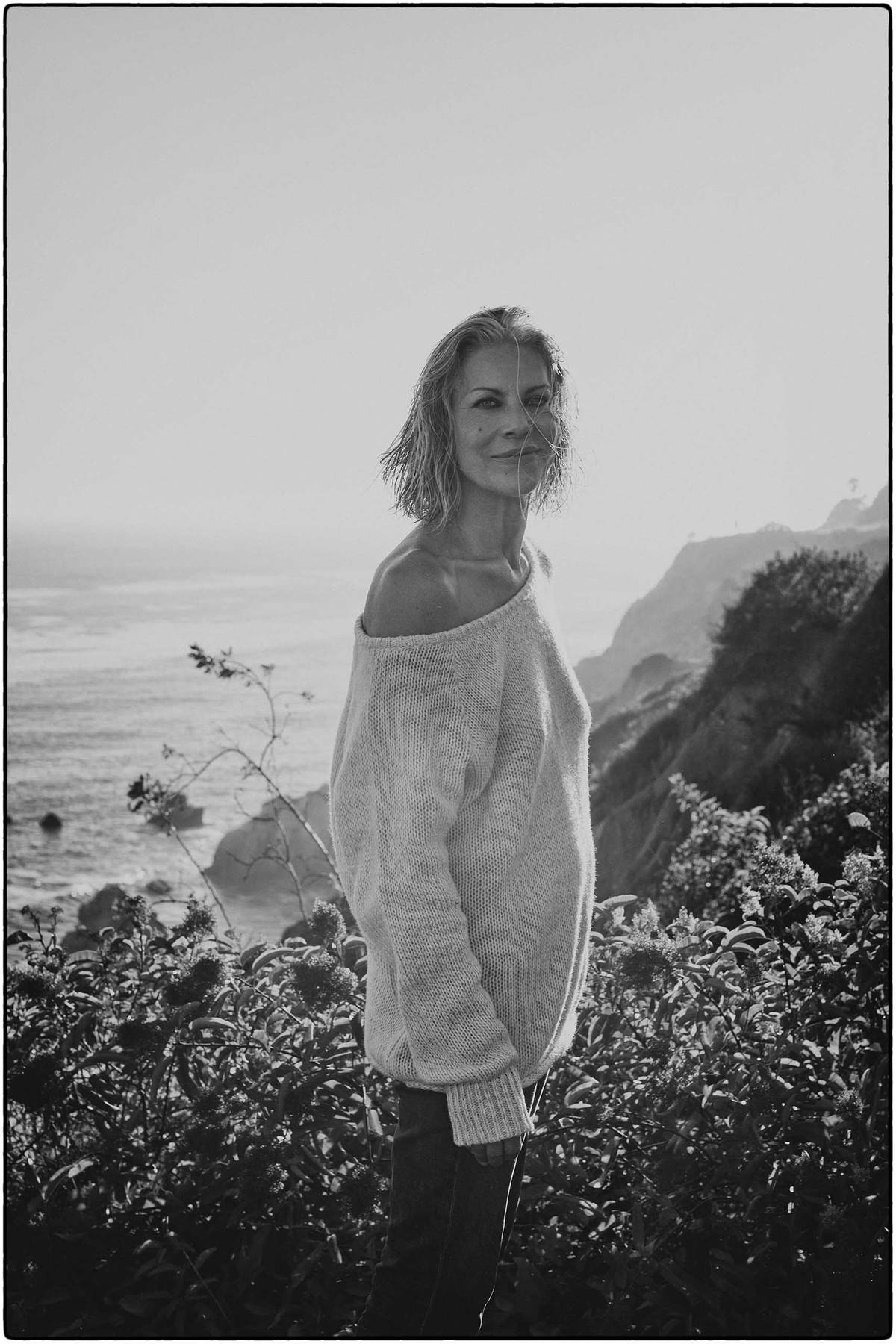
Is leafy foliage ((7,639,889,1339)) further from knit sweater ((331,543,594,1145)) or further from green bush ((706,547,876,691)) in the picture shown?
green bush ((706,547,876,691))

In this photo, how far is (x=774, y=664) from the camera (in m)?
8.87

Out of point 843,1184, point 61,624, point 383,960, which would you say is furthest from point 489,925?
point 61,624

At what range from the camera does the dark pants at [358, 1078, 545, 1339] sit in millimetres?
1443

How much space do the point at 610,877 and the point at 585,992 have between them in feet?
23.6

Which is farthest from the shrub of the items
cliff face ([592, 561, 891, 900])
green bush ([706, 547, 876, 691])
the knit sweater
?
green bush ([706, 547, 876, 691])

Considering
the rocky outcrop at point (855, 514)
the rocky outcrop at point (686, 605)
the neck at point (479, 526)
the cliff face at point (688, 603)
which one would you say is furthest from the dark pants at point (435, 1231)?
the rocky outcrop at point (855, 514)

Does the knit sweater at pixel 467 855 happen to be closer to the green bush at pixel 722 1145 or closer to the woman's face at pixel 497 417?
the woman's face at pixel 497 417

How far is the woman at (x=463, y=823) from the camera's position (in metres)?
1.39

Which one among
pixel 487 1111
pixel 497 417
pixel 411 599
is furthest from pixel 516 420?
pixel 487 1111

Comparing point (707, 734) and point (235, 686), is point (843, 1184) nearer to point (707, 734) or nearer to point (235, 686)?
point (707, 734)

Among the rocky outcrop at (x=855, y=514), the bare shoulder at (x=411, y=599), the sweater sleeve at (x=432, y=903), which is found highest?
the rocky outcrop at (x=855, y=514)

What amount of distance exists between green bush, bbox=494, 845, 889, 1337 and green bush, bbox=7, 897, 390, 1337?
368 mm

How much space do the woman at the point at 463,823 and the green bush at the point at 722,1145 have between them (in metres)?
0.37

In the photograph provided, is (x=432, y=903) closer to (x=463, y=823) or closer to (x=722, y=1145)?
(x=463, y=823)
